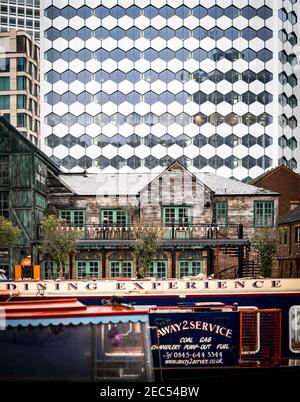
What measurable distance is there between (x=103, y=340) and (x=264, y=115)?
12.4ft

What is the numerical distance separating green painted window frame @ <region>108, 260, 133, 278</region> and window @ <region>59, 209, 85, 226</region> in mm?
601

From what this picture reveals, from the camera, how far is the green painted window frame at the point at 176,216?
23.8 ft

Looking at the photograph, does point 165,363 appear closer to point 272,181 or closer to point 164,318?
point 164,318

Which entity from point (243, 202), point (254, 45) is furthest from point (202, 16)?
point (243, 202)

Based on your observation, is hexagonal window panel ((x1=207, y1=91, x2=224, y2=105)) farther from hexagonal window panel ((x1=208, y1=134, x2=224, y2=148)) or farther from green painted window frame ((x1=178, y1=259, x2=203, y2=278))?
green painted window frame ((x1=178, y1=259, x2=203, y2=278))

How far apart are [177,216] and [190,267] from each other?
2.09 feet

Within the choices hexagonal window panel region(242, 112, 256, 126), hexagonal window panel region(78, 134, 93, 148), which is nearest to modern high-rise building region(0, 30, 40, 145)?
hexagonal window panel region(78, 134, 93, 148)

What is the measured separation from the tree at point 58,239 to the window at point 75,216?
64 millimetres

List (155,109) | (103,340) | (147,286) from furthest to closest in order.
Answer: (155,109), (147,286), (103,340)

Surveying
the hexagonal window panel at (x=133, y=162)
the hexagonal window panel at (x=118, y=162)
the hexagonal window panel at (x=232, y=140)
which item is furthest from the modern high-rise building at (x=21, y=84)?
the hexagonal window panel at (x=232, y=140)

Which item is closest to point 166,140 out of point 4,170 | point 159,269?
point 159,269

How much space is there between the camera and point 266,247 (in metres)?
7.11

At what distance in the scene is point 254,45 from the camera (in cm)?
685

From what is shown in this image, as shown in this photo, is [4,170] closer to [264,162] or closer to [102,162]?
[102,162]
